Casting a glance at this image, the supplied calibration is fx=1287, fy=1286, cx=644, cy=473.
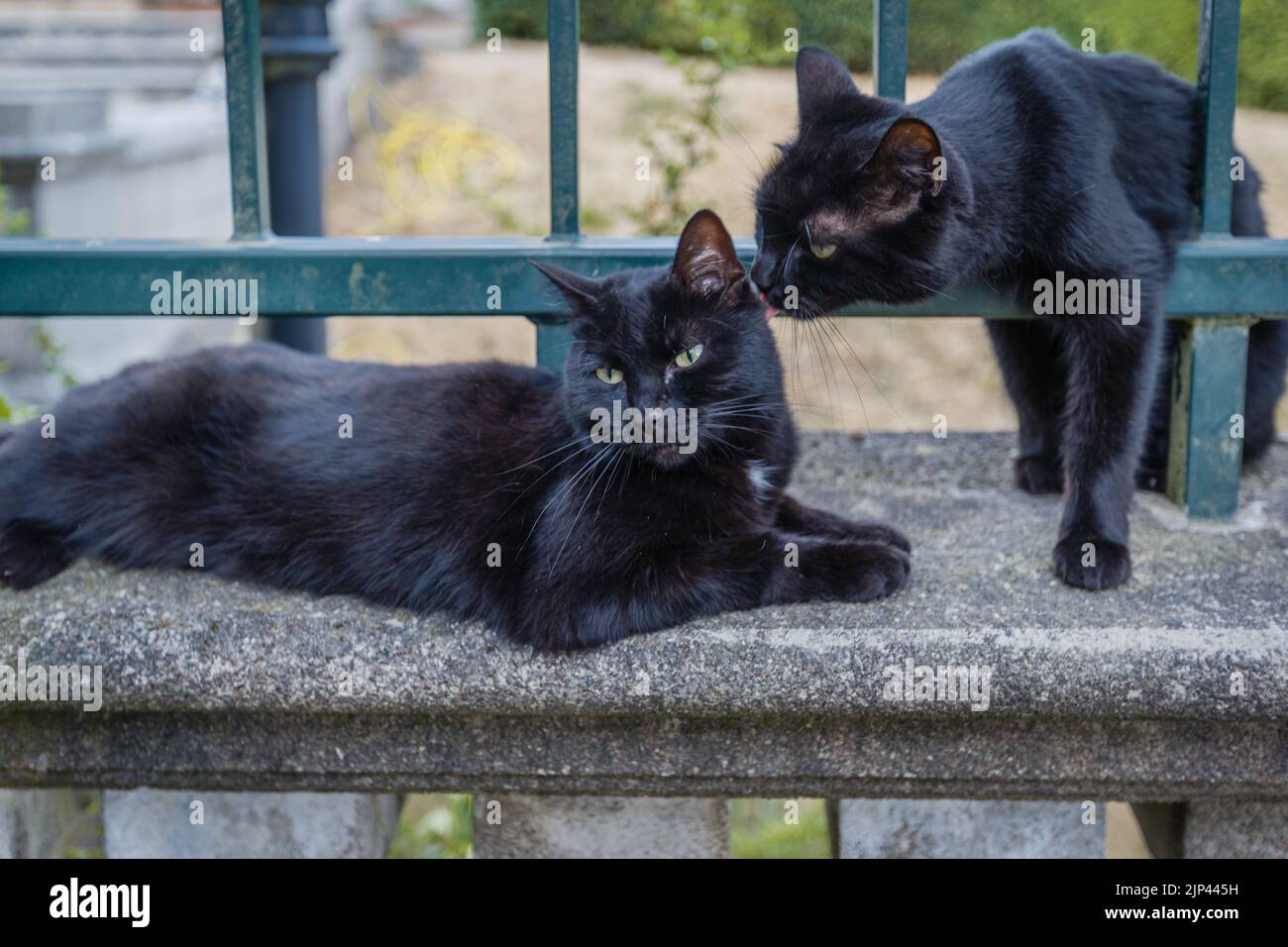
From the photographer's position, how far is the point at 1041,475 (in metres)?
2.23

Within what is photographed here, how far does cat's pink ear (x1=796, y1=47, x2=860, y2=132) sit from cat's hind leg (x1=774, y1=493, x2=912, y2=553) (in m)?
0.61

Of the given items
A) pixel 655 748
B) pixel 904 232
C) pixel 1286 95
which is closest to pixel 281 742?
pixel 655 748

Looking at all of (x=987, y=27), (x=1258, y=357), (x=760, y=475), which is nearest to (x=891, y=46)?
(x=760, y=475)

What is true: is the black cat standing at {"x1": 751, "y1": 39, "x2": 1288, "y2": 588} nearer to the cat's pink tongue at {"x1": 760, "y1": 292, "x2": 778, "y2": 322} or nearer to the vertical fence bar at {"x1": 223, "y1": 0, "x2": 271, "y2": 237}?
the cat's pink tongue at {"x1": 760, "y1": 292, "x2": 778, "y2": 322}

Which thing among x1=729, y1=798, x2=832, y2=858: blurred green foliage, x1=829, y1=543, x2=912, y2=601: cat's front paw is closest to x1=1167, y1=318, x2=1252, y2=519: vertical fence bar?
x1=829, y1=543, x2=912, y2=601: cat's front paw

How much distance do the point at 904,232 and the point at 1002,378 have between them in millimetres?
619

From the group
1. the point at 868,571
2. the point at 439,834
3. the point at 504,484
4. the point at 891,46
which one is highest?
the point at 891,46

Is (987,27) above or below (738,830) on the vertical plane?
above

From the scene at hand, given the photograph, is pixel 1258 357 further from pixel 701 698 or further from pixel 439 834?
pixel 439 834

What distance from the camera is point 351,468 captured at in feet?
6.48

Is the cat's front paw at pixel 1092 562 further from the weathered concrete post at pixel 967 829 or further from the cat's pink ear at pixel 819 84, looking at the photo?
the cat's pink ear at pixel 819 84

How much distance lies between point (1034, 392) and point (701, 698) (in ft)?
3.25

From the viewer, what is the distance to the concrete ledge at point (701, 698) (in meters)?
1.65

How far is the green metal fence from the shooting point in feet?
6.41
